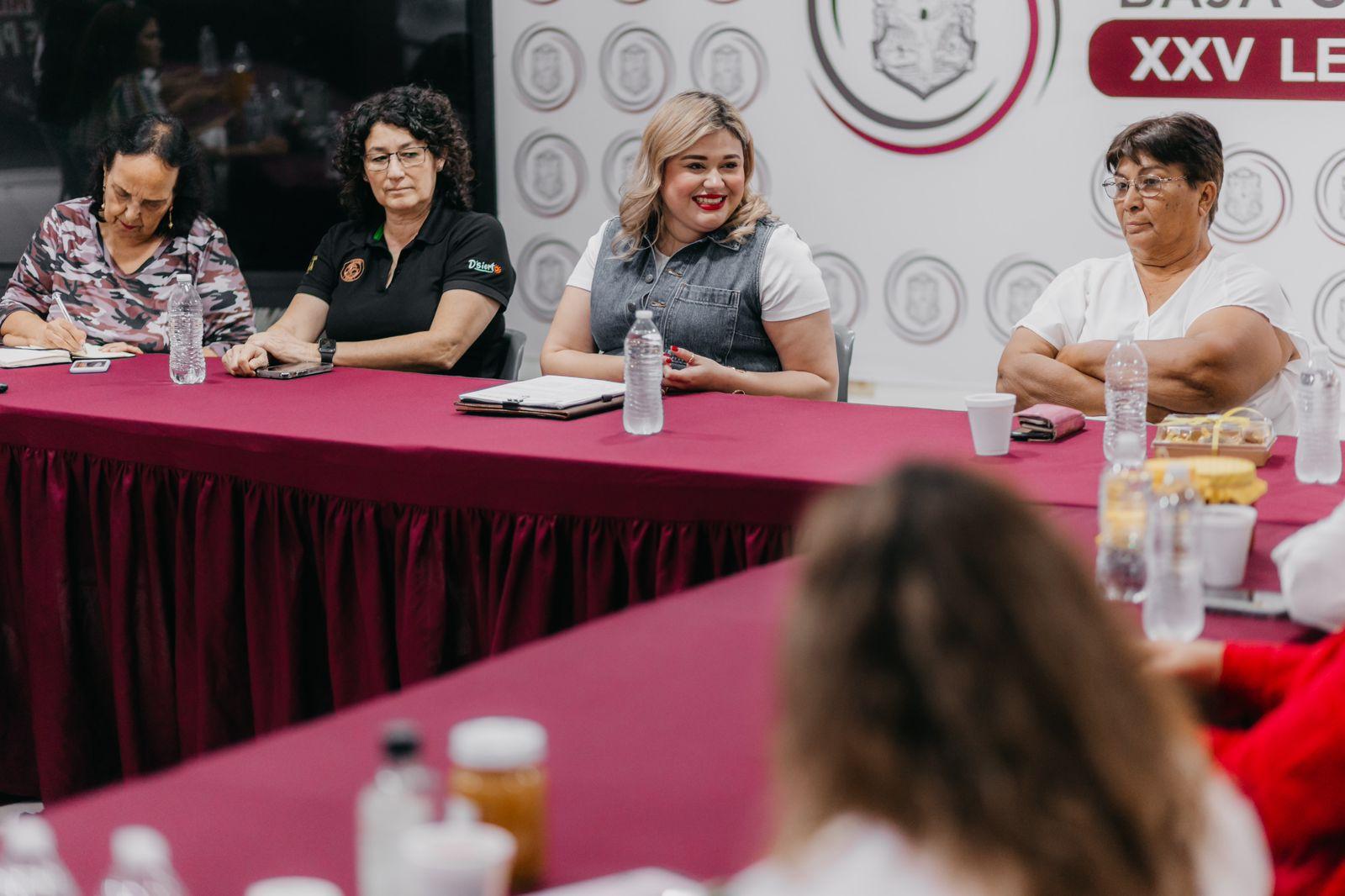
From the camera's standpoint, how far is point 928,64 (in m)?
4.09

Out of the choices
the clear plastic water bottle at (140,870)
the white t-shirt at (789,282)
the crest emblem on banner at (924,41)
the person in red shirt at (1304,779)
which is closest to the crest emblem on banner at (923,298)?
the crest emblem on banner at (924,41)

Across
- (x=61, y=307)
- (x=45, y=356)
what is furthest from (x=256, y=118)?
(x=45, y=356)

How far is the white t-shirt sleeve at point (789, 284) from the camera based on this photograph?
10.2ft

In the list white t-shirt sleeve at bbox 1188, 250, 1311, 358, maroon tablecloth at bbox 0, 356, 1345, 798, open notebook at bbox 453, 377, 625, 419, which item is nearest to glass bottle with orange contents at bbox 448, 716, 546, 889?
maroon tablecloth at bbox 0, 356, 1345, 798

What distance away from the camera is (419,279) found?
3615 millimetres

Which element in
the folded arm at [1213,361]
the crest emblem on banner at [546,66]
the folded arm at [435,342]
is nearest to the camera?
the folded arm at [1213,361]

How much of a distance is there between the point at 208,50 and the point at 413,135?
152 centimetres

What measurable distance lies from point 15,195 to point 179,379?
2.14m

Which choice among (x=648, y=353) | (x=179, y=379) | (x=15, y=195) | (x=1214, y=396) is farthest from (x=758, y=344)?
(x=15, y=195)

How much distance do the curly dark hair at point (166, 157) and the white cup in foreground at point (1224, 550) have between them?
8.90 feet

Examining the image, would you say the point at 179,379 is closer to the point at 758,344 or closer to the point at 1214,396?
the point at 758,344

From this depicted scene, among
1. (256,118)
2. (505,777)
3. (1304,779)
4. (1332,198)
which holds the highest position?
(256,118)

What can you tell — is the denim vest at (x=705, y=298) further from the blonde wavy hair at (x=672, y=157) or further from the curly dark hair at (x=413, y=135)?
the curly dark hair at (x=413, y=135)

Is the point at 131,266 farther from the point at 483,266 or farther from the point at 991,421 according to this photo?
the point at 991,421
